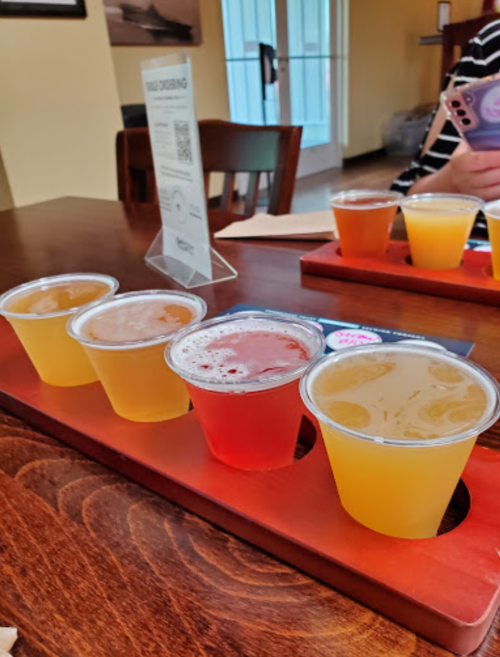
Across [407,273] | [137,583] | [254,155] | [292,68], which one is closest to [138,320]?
[137,583]

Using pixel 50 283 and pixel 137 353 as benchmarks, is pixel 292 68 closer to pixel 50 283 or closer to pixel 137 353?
pixel 50 283

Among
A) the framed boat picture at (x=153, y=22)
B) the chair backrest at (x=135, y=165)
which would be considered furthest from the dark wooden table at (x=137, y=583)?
the framed boat picture at (x=153, y=22)

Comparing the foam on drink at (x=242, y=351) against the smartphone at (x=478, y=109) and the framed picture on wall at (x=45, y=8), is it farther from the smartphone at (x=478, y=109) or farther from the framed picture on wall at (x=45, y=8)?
the framed picture on wall at (x=45, y=8)

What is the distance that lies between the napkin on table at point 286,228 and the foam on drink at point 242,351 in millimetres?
688

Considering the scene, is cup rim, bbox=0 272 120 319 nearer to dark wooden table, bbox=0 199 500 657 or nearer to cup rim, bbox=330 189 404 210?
dark wooden table, bbox=0 199 500 657

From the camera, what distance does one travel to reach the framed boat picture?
390cm

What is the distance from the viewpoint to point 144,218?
1533 mm

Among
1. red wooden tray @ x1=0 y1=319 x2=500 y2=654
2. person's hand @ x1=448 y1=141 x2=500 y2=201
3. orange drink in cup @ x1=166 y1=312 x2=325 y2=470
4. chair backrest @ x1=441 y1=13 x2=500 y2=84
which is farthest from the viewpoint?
chair backrest @ x1=441 y1=13 x2=500 y2=84

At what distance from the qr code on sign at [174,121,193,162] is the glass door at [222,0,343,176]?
4.49m

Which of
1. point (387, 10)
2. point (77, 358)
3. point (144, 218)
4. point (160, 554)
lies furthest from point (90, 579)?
point (387, 10)

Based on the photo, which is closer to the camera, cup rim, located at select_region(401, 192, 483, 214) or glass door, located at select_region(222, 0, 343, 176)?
cup rim, located at select_region(401, 192, 483, 214)

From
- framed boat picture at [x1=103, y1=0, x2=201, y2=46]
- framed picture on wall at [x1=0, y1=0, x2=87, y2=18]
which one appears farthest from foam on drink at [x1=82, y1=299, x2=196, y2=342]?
framed boat picture at [x1=103, y1=0, x2=201, y2=46]

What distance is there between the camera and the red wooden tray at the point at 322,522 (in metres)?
0.36

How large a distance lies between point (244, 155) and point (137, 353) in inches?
51.7
